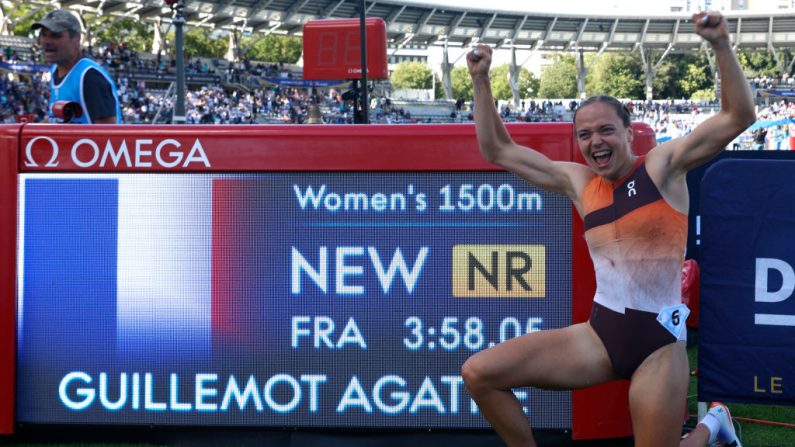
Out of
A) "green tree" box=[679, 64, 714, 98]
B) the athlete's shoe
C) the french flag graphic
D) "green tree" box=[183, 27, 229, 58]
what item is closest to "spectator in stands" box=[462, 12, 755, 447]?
the athlete's shoe

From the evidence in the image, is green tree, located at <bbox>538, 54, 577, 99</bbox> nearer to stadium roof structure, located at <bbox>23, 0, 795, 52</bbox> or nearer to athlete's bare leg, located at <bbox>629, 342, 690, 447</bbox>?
stadium roof structure, located at <bbox>23, 0, 795, 52</bbox>

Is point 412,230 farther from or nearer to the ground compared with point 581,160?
nearer to the ground

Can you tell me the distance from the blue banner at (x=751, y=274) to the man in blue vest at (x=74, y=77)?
309 cm

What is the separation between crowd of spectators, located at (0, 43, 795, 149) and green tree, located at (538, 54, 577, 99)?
4447 centimetres

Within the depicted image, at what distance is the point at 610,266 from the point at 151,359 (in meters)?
2.08

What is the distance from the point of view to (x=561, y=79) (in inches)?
4341

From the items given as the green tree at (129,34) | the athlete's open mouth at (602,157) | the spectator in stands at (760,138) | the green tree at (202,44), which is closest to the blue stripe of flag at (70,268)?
the athlete's open mouth at (602,157)

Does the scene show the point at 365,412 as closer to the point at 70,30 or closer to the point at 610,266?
the point at 610,266

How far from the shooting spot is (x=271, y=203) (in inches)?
170

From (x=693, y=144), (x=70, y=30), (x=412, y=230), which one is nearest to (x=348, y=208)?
(x=412, y=230)

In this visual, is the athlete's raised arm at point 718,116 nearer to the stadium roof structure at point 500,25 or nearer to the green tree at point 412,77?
the stadium roof structure at point 500,25

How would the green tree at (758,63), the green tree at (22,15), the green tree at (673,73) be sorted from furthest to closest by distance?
the green tree at (673,73), the green tree at (758,63), the green tree at (22,15)

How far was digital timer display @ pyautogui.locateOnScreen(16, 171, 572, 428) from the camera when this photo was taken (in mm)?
4246

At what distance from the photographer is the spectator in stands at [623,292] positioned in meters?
3.39
